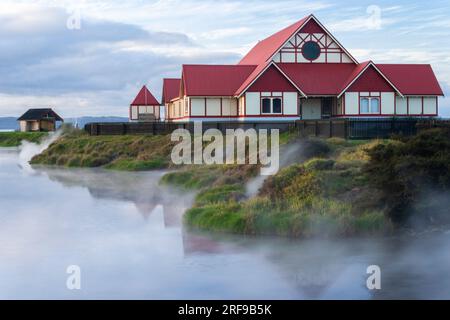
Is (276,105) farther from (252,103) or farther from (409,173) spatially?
(409,173)

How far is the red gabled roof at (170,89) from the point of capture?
5971cm

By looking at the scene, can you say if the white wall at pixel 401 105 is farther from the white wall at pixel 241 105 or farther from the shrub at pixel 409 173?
the shrub at pixel 409 173

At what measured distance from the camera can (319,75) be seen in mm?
48906

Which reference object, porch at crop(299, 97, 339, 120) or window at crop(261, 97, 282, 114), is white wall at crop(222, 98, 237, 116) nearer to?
window at crop(261, 97, 282, 114)

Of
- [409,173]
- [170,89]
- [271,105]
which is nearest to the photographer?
[409,173]

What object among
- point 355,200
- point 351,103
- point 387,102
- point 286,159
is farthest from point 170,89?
point 355,200

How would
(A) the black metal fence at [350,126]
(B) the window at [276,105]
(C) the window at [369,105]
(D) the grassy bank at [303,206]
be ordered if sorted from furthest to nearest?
(C) the window at [369,105] < (B) the window at [276,105] < (A) the black metal fence at [350,126] < (D) the grassy bank at [303,206]

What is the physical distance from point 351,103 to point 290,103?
4.26 metres

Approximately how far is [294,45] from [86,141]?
16.4m

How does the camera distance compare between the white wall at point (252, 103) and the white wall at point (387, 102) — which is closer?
the white wall at point (252, 103)

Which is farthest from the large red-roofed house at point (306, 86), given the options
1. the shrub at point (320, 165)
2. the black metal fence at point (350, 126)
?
the shrub at point (320, 165)

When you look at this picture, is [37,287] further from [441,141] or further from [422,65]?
[422,65]

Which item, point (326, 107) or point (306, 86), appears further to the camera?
point (326, 107)

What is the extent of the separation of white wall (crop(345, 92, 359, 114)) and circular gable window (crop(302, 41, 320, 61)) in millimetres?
4466
